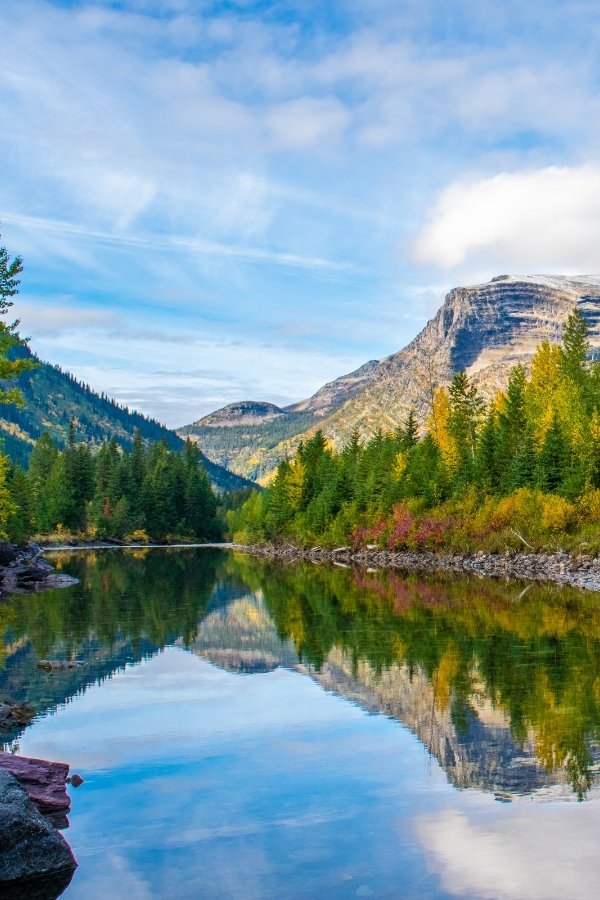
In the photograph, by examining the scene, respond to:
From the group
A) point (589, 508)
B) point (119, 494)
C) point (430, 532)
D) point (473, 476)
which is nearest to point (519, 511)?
point (589, 508)

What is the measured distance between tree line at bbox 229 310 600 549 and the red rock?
57573mm

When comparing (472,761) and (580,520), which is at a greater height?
(580,520)

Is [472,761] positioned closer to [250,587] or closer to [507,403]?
[250,587]

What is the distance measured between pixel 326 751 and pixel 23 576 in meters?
53.7

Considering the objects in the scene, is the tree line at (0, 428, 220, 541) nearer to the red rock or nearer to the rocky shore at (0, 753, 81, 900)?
the red rock

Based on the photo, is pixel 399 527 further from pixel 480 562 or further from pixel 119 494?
pixel 119 494

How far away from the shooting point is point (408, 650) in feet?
107

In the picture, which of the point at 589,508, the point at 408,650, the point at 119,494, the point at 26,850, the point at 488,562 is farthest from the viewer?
the point at 119,494

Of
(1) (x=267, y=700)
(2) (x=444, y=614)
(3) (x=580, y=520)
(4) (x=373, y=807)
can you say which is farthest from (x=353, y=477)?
(4) (x=373, y=807)

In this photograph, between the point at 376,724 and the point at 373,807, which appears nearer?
the point at 373,807

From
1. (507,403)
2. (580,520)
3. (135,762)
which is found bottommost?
(135,762)

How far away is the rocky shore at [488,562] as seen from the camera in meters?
63.8

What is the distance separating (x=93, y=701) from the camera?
24.9 m

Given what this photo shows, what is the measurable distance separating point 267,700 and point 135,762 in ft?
23.5
